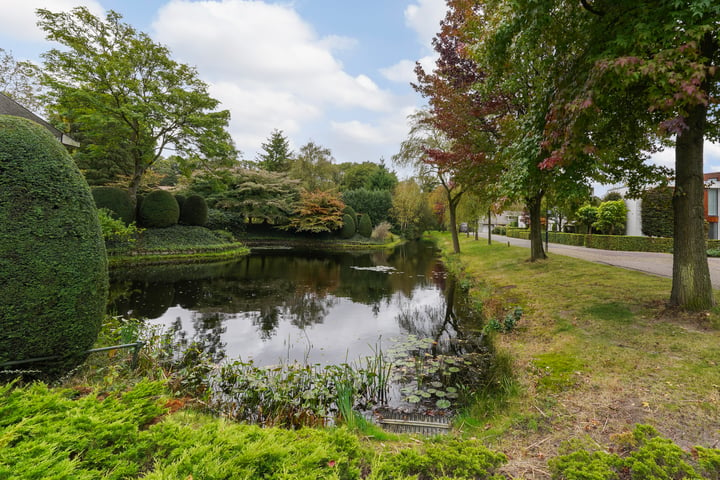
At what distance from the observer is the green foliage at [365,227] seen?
30487 mm

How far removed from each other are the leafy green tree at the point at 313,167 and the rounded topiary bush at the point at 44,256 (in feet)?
93.7

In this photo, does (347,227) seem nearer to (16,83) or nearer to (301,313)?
(301,313)

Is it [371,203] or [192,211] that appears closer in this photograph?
[192,211]

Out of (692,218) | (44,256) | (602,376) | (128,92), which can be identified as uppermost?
(128,92)

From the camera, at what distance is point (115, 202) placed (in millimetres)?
14758

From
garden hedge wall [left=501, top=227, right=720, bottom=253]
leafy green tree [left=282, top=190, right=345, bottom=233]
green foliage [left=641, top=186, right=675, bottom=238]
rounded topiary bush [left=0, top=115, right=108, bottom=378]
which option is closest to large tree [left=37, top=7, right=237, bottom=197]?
leafy green tree [left=282, top=190, right=345, bottom=233]

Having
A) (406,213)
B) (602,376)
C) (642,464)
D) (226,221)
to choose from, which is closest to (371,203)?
(406,213)

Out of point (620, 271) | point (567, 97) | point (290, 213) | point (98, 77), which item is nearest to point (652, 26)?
point (567, 97)

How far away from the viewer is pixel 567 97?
449 centimetres

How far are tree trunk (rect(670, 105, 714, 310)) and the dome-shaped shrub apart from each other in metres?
20.9

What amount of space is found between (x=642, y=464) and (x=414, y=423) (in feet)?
5.67

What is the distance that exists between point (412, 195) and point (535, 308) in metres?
19.5

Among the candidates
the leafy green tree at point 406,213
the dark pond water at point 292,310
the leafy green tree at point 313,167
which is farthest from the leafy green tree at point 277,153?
the dark pond water at point 292,310

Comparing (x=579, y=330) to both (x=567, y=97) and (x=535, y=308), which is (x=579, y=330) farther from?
(x=567, y=97)
